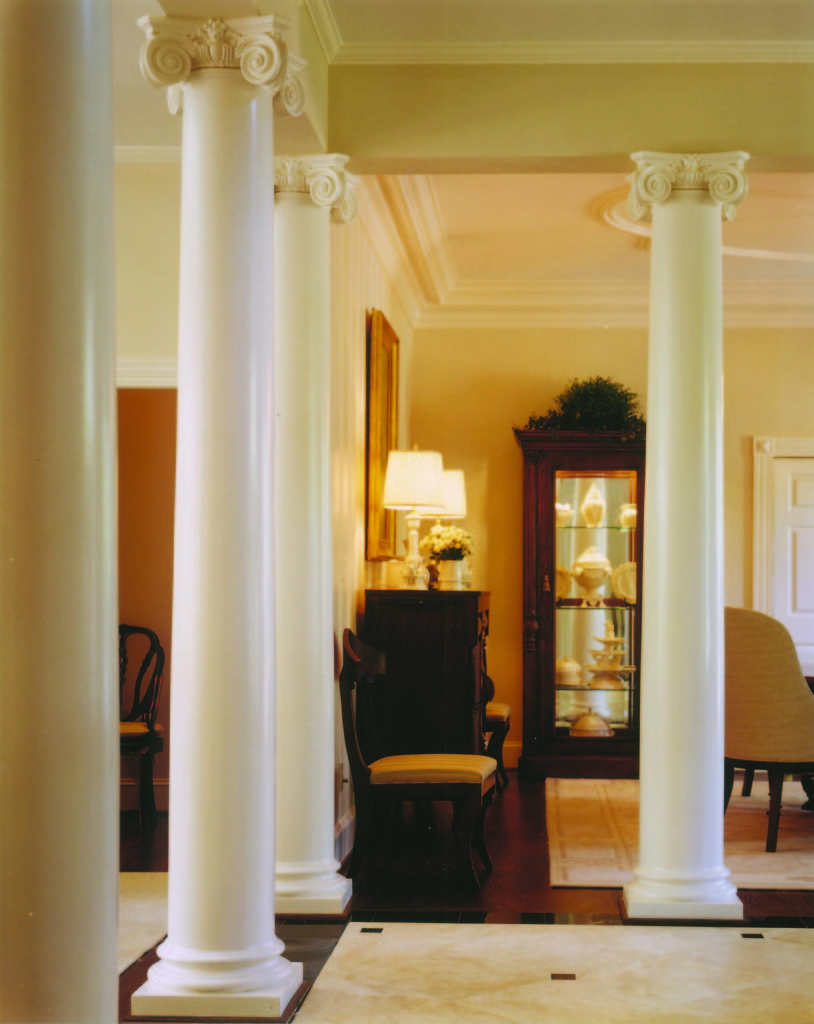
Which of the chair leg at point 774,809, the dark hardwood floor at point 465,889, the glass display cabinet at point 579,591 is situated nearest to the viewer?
the dark hardwood floor at point 465,889

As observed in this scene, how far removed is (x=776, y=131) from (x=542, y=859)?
330cm

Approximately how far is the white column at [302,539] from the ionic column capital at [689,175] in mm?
1133

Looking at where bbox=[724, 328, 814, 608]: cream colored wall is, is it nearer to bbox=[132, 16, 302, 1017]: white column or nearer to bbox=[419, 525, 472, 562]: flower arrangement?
bbox=[419, 525, 472, 562]: flower arrangement

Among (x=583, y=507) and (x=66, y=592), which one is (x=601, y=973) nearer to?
(x=66, y=592)

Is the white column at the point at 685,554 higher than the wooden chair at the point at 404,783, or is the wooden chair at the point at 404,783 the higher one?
the white column at the point at 685,554

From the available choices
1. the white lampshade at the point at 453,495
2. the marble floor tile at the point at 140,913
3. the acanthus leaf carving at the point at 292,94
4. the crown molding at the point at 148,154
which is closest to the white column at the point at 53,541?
the acanthus leaf carving at the point at 292,94

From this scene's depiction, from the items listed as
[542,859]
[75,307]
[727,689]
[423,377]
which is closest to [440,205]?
[423,377]

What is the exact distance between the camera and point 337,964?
3.83 m

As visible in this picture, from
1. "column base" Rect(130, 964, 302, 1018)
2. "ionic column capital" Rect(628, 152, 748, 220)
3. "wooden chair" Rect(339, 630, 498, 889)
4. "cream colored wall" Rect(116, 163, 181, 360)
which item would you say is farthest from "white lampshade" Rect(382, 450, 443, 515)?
"column base" Rect(130, 964, 302, 1018)

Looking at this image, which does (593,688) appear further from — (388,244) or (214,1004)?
(214,1004)

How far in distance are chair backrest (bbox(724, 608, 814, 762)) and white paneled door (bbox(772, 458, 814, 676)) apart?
2744 millimetres

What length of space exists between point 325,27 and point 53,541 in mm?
2989

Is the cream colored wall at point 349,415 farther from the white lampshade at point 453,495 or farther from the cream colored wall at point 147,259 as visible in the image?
the white lampshade at point 453,495

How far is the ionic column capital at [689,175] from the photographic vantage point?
4.36 meters
